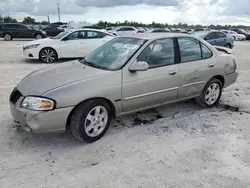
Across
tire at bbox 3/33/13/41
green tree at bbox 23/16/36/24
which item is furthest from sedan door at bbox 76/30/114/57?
green tree at bbox 23/16/36/24

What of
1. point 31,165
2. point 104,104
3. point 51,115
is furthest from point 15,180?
point 104,104

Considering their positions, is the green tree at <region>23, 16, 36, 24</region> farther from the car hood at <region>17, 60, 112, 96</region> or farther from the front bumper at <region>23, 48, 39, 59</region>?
the car hood at <region>17, 60, 112, 96</region>

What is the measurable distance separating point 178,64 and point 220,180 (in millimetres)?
2109

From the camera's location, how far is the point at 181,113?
185 inches

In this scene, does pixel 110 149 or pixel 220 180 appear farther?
pixel 110 149

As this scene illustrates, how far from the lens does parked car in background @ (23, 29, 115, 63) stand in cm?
977

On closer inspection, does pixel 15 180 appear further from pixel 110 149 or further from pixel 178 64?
pixel 178 64

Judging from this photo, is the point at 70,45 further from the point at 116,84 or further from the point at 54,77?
the point at 116,84

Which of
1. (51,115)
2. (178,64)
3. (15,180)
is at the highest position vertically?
(178,64)

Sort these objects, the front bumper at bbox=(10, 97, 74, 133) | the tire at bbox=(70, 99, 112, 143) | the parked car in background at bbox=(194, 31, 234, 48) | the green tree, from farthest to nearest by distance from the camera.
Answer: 1. the green tree
2. the parked car in background at bbox=(194, 31, 234, 48)
3. the tire at bbox=(70, 99, 112, 143)
4. the front bumper at bbox=(10, 97, 74, 133)

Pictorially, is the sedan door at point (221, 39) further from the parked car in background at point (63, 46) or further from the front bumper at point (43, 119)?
the front bumper at point (43, 119)

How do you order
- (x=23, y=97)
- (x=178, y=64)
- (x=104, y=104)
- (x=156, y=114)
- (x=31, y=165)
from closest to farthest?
(x=31, y=165) < (x=23, y=97) < (x=104, y=104) < (x=178, y=64) < (x=156, y=114)

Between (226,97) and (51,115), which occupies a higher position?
(51,115)

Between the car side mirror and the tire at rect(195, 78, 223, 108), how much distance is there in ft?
5.69
